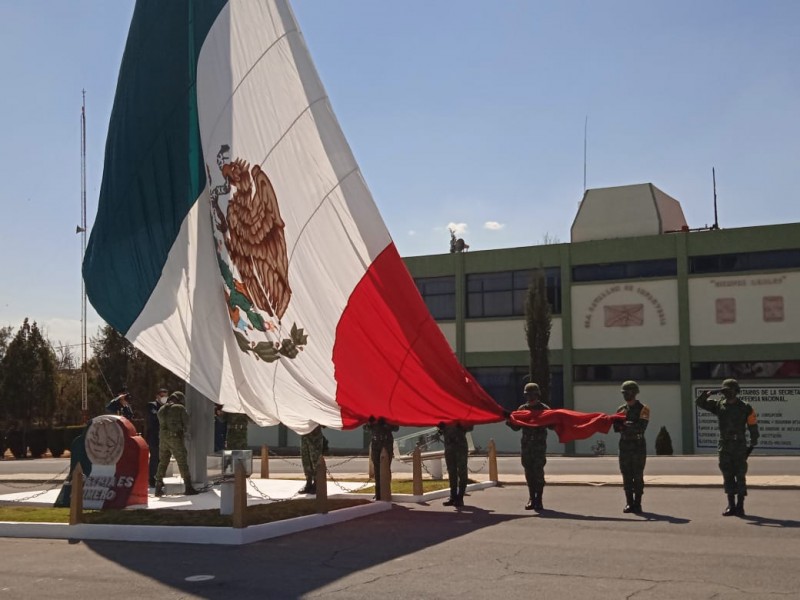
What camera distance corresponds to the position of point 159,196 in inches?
656

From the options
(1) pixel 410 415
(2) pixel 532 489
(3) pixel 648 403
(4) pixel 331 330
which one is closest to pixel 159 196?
(4) pixel 331 330

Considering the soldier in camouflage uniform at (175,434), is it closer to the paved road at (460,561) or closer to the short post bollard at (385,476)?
the short post bollard at (385,476)

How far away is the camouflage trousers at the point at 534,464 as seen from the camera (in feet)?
50.9

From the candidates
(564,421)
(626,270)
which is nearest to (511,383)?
(626,270)

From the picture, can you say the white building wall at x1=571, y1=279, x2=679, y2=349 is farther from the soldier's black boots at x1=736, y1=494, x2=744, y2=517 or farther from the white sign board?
the soldier's black boots at x1=736, y1=494, x2=744, y2=517

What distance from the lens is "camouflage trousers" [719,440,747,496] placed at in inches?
568

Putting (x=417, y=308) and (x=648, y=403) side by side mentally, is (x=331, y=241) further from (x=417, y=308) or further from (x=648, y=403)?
(x=648, y=403)

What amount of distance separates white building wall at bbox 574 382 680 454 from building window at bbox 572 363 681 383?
1.13 ft

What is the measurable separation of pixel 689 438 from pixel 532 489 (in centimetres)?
2762

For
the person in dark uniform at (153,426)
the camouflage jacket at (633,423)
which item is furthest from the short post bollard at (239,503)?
the person in dark uniform at (153,426)

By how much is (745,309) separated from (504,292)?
457 inches

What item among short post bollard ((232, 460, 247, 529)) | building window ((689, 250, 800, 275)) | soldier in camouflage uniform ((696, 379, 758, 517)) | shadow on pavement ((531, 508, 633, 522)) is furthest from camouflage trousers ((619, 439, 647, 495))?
building window ((689, 250, 800, 275))

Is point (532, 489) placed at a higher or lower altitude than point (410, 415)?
lower

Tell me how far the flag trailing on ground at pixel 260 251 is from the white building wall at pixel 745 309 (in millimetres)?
28220
